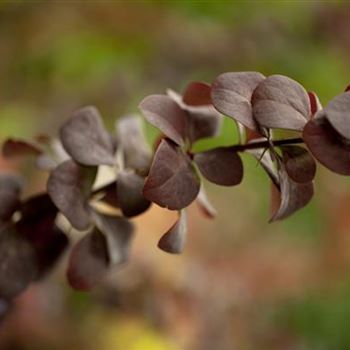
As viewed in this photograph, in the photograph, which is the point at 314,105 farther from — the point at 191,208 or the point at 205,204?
the point at 191,208

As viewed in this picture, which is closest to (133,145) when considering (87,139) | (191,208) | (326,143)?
(87,139)

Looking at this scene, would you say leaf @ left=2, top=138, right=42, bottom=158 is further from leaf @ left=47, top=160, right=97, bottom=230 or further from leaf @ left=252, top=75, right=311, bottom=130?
leaf @ left=252, top=75, right=311, bottom=130

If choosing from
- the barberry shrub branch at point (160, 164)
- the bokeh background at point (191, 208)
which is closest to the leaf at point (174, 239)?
the barberry shrub branch at point (160, 164)

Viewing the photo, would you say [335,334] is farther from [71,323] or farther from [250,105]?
[250,105]

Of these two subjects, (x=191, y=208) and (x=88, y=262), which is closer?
(x=88, y=262)

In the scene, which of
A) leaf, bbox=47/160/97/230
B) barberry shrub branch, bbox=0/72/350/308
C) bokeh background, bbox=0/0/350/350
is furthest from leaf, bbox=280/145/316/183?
bokeh background, bbox=0/0/350/350

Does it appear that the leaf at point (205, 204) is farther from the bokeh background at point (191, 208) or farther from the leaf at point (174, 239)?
the bokeh background at point (191, 208)
